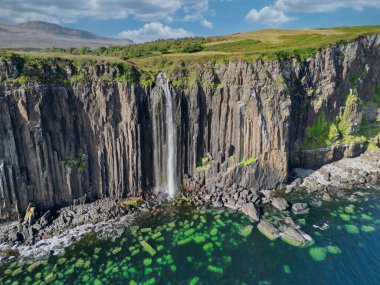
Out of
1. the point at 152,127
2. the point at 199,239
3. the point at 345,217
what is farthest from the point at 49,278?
the point at 345,217

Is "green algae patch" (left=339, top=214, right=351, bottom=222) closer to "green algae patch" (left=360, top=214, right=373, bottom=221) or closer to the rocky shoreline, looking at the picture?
"green algae patch" (left=360, top=214, right=373, bottom=221)

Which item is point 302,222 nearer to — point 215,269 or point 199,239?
point 199,239

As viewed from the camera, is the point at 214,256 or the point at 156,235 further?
the point at 156,235

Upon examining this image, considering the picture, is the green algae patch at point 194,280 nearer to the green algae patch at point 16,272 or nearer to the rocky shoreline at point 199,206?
the rocky shoreline at point 199,206

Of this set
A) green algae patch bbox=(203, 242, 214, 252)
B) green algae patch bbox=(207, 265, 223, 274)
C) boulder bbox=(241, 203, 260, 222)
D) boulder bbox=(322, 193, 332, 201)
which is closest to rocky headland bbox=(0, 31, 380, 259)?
boulder bbox=(241, 203, 260, 222)

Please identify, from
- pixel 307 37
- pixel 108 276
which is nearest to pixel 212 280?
pixel 108 276
